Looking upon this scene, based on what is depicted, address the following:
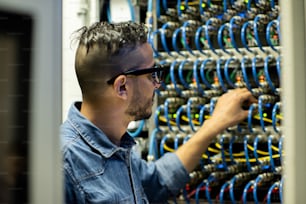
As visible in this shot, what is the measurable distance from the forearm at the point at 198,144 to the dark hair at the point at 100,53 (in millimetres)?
549

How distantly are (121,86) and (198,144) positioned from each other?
0.54m

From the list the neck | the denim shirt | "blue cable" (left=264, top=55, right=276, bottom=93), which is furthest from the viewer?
"blue cable" (left=264, top=55, right=276, bottom=93)

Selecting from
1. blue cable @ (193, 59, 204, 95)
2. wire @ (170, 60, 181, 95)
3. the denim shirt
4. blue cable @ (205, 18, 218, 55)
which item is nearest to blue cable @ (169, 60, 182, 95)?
wire @ (170, 60, 181, 95)

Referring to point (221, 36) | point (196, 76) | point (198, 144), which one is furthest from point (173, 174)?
point (221, 36)

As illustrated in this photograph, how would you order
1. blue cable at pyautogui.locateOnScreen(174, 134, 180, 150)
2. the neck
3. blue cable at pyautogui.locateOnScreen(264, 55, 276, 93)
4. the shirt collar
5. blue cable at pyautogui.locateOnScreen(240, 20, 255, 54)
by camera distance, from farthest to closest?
blue cable at pyautogui.locateOnScreen(174, 134, 180, 150)
blue cable at pyautogui.locateOnScreen(240, 20, 255, 54)
blue cable at pyautogui.locateOnScreen(264, 55, 276, 93)
the neck
the shirt collar

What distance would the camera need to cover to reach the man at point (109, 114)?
186 cm

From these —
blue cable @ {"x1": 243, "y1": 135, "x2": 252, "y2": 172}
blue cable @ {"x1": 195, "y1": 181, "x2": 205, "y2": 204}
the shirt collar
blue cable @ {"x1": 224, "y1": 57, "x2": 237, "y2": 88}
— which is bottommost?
blue cable @ {"x1": 195, "y1": 181, "x2": 205, "y2": 204}

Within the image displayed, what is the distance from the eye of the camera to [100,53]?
2.03 meters

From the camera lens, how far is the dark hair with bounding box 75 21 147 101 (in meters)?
2.01

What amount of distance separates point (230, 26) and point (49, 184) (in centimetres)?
176

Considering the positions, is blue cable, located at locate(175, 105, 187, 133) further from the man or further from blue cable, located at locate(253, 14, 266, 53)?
blue cable, located at locate(253, 14, 266, 53)

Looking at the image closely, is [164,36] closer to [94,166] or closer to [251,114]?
[251,114]

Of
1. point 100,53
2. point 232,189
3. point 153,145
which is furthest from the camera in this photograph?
point 153,145

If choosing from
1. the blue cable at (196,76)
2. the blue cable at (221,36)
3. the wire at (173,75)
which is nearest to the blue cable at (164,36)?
the wire at (173,75)
